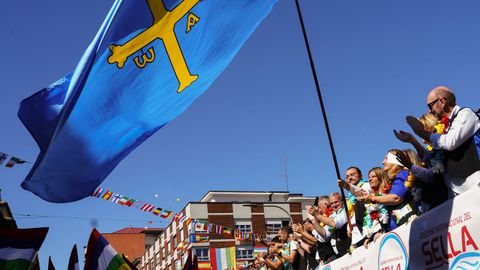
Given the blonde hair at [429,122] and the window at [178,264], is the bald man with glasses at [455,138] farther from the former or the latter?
the window at [178,264]

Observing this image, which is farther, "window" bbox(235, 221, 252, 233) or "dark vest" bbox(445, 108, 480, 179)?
"window" bbox(235, 221, 252, 233)

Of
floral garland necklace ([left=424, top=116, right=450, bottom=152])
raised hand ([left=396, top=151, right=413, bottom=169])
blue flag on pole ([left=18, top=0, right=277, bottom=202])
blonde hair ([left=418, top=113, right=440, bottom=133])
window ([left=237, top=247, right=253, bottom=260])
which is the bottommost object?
raised hand ([left=396, top=151, right=413, bottom=169])

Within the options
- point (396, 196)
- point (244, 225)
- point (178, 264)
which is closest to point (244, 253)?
point (244, 225)

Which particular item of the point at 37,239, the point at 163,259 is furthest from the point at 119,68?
the point at 163,259

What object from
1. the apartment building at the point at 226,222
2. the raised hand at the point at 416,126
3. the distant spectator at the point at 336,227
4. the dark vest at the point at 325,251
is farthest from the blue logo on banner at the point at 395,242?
the apartment building at the point at 226,222

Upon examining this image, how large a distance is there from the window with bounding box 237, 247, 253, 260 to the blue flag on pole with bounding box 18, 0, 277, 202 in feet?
177

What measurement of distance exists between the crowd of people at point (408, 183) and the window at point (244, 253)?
5179cm

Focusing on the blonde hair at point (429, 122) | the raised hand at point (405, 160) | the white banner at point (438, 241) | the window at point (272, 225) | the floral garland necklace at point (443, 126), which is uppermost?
the window at point (272, 225)

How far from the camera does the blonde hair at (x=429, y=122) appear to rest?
5.12 metres

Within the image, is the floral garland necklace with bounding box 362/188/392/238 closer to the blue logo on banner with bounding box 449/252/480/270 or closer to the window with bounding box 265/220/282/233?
the blue logo on banner with bounding box 449/252/480/270

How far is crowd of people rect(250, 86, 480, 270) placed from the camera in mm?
4750

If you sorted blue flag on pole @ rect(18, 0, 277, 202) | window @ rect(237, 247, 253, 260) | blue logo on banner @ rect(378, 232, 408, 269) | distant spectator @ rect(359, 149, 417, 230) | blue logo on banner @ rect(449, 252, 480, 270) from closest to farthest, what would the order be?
blue logo on banner @ rect(449, 252, 480, 270) < blue logo on banner @ rect(378, 232, 408, 269) < distant spectator @ rect(359, 149, 417, 230) < blue flag on pole @ rect(18, 0, 277, 202) < window @ rect(237, 247, 253, 260)

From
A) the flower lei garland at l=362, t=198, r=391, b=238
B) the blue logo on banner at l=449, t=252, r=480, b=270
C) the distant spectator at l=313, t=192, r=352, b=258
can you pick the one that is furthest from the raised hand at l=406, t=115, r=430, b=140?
the distant spectator at l=313, t=192, r=352, b=258

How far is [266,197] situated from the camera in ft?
244
